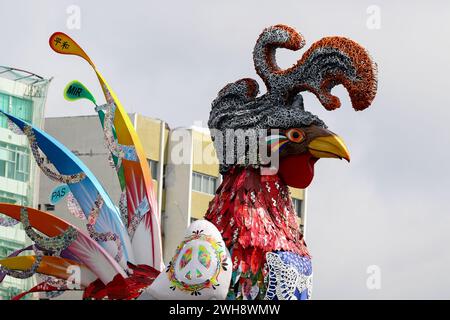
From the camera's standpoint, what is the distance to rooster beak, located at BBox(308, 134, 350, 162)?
61.6 feet

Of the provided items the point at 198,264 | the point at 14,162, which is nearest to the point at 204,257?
the point at 198,264

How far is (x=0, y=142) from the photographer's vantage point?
38.7 metres

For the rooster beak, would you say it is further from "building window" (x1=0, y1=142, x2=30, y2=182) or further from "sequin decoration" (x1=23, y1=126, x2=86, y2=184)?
"building window" (x1=0, y1=142, x2=30, y2=182)

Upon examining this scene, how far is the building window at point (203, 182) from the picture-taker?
44094 millimetres

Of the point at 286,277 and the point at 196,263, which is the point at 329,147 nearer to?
the point at 286,277

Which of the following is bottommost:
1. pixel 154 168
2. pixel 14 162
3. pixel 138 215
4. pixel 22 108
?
pixel 138 215

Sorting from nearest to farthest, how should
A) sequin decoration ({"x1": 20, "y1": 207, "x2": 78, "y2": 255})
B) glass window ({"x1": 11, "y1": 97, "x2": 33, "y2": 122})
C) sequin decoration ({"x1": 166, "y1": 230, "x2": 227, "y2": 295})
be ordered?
sequin decoration ({"x1": 166, "y1": 230, "x2": 227, "y2": 295})
sequin decoration ({"x1": 20, "y1": 207, "x2": 78, "y2": 255})
glass window ({"x1": 11, "y1": 97, "x2": 33, "y2": 122})

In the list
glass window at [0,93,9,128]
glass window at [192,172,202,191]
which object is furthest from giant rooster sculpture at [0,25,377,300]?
glass window at [192,172,202,191]

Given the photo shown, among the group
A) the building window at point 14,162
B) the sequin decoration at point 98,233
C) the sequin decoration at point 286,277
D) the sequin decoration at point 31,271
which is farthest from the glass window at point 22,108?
the sequin decoration at point 286,277

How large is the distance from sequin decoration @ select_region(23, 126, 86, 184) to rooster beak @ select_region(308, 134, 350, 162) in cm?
339

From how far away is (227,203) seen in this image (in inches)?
746

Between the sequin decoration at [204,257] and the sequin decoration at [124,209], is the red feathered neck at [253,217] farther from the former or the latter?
the sequin decoration at [124,209]

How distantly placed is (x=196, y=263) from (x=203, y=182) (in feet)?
85.9
